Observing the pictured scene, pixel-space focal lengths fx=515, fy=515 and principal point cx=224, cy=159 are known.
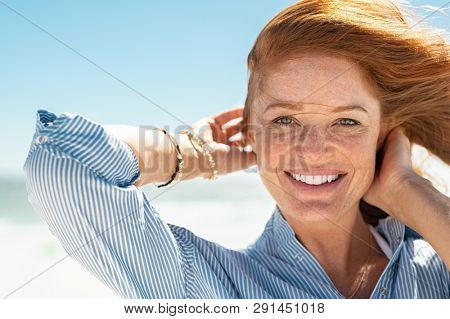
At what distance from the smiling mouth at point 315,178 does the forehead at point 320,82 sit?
0.36 m

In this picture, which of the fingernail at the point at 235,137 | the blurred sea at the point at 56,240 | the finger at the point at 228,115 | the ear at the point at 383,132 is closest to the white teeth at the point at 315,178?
the ear at the point at 383,132

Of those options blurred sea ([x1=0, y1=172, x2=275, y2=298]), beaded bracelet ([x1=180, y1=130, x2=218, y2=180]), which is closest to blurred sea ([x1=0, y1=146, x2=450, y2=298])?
blurred sea ([x1=0, y1=172, x2=275, y2=298])

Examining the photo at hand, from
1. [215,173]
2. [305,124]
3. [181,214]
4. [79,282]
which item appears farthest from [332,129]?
[181,214]

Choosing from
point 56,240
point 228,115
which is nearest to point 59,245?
point 56,240

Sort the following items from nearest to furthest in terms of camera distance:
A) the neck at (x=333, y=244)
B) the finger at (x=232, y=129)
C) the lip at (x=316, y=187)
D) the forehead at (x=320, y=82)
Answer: the forehead at (x=320, y=82), the lip at (x=316, y=187), the neck at (x=333, y=244), the finger at (x=232, y=129)

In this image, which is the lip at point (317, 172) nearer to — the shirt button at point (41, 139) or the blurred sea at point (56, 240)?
the shirt button at point (41, 139)

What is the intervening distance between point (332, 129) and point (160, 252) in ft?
3.33

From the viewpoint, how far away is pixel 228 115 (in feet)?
10.4

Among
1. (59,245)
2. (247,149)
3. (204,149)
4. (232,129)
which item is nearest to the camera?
(204,149)

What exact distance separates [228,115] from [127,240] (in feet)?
4.64

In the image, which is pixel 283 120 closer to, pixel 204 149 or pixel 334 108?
pixel 334 108

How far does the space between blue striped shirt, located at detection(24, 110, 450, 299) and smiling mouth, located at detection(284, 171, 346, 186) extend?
33 cm

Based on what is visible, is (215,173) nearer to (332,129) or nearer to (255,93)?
(255,93)

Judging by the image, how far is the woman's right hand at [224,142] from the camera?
2803mm
